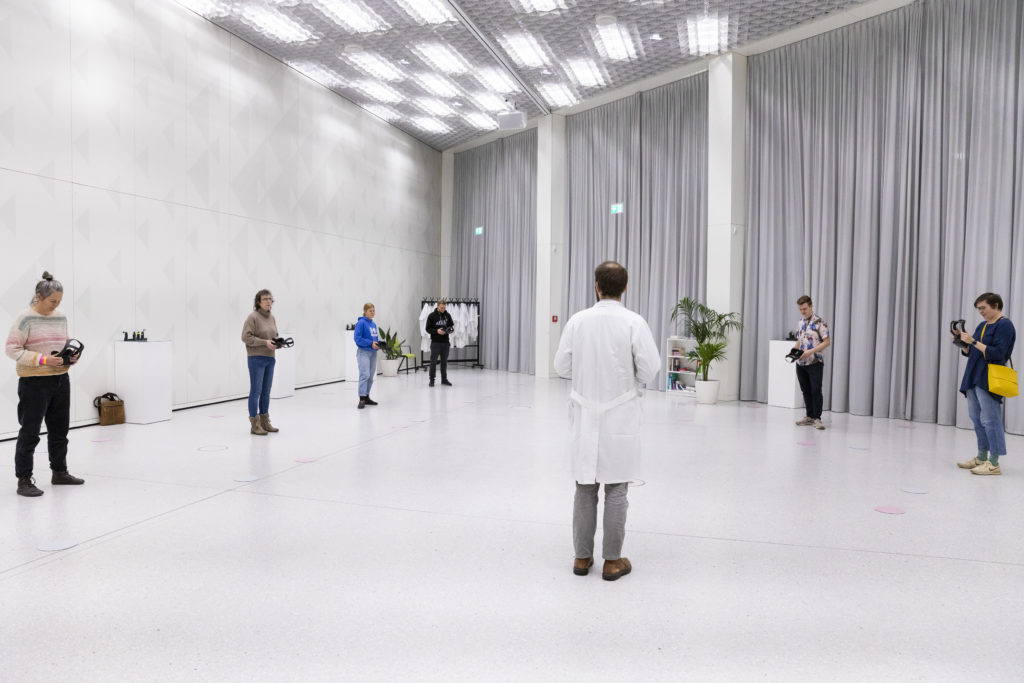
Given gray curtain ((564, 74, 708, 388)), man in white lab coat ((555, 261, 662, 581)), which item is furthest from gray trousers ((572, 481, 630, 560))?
gray curtain ((564, 74, 708, 388))

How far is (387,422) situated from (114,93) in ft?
15.2

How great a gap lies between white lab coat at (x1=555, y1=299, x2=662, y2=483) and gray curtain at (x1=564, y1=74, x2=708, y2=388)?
7699 millimetres

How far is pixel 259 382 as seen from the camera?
21.7 feet

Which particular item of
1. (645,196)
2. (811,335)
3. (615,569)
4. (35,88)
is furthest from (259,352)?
(645,196)

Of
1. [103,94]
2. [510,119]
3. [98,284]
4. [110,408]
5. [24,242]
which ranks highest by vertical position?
[510,119]

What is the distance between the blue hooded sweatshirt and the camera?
848cm

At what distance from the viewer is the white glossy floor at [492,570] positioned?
245cm

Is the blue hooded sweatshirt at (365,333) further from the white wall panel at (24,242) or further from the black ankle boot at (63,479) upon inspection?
the black ankle boot at (63,479)

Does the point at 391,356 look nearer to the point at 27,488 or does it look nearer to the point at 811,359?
the point at 811,359

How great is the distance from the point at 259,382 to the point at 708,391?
234 inches

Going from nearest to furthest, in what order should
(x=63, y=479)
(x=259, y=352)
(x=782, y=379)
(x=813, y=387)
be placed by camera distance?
1. (x=63, y=479)
2. (x=259, y=352)
3. (x=813, y=387)
4. (x=782, y=379)

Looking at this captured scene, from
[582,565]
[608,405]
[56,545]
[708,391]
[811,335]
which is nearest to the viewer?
[608,405]

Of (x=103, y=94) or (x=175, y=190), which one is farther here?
(x=175, y=190)

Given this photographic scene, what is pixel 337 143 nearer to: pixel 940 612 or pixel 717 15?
pixel 717 15
